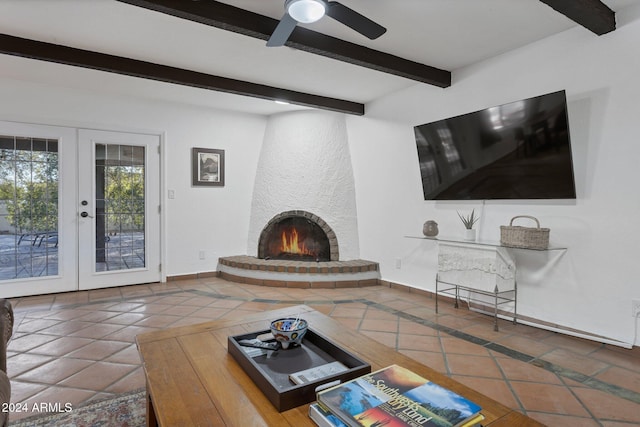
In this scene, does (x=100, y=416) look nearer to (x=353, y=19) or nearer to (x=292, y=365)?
(x=292, y=365)

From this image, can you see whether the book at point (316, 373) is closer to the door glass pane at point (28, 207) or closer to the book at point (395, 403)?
the book at point (395, 403)

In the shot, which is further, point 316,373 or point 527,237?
point 527,237

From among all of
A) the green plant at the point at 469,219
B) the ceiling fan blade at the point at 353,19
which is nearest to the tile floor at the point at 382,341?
the green plant at the point at 469,219

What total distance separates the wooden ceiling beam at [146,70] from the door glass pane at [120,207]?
1420 mm

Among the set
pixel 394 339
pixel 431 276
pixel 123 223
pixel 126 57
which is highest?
pixel 126 57

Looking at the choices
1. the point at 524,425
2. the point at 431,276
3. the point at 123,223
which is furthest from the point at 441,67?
the point at 123,223

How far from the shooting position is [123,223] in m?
4.33

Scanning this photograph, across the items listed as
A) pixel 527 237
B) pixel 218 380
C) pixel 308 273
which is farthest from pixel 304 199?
pixel 218 380

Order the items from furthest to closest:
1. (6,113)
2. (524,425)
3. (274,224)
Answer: (274,224), (6,113), (524,425)

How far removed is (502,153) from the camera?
2996mm

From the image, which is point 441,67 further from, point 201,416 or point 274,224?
point 201,416

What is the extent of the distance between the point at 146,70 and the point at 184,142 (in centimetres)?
151

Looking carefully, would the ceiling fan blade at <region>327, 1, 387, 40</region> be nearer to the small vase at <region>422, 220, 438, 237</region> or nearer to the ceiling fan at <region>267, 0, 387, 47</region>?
the ceiling fan at <region>267, 0, 387, 47</region>

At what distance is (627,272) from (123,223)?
192 inches
